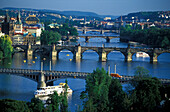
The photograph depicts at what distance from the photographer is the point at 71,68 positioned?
42.9 metres

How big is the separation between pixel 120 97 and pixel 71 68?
750 inches

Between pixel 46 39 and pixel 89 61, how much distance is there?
16.9 meters

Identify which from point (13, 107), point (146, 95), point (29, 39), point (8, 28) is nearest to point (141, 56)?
point (29, 39)

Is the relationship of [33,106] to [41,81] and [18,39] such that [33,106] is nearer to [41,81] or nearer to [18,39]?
[41,81]

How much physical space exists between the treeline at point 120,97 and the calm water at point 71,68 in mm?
2460

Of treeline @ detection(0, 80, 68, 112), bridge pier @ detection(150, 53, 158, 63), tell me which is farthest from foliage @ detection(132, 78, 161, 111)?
bridge pier @ detection(150, 53, 158, 63)

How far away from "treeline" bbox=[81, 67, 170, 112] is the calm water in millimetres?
2460

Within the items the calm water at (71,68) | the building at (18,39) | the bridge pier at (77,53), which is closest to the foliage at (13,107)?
the calm water at (71,68)

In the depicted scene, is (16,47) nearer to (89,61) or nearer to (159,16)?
(89,61)

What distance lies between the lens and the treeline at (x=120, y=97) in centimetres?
2348

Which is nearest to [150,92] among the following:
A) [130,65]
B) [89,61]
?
[130,65]

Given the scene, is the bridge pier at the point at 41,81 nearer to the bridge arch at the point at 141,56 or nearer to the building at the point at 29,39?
the bridge arch at the point at 141,56

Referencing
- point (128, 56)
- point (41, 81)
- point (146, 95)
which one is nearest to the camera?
point (146, 95)

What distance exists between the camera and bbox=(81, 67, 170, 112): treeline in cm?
Result: 2348
